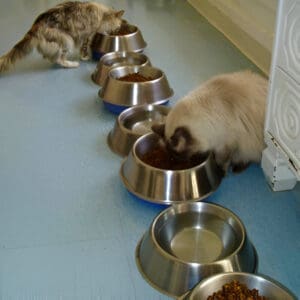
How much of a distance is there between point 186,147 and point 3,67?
5.85ft

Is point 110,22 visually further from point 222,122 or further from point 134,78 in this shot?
point 222,122

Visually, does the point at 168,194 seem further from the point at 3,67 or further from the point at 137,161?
the point at 3,67

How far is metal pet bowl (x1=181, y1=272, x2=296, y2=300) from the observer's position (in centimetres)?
142

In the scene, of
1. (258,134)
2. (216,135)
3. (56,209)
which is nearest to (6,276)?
(56,209)

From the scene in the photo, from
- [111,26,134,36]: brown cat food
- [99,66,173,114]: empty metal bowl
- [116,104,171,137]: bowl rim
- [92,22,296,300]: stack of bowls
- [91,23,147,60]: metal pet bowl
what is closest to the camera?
[92,22,296,300]: stack of bowls

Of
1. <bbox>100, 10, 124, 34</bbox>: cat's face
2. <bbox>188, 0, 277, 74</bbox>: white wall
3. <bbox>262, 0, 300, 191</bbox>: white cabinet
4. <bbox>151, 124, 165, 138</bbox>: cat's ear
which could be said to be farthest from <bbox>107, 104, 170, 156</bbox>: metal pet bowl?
<bbox>100, 10, 124, 34</bbox>: cat's face

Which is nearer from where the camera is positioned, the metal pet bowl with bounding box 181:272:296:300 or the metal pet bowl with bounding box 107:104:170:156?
the metal pet bowl with bounding box 181:272:296:300

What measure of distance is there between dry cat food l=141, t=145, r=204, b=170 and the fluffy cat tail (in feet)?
5.12

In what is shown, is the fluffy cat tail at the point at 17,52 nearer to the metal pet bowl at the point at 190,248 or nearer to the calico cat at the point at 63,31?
the calico cat at the point at 63,31

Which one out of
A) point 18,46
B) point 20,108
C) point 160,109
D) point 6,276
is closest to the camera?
point 6,276

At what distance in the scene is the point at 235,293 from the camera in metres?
1.42

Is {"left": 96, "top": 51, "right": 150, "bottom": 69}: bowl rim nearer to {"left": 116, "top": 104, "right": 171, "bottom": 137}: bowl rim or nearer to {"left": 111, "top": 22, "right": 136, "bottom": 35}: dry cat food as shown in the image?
{"left": 111, "top": 22, "right": 136, "bottom": 35}: dry cat food

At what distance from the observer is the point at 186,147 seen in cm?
205

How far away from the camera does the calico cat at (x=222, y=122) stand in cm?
204
